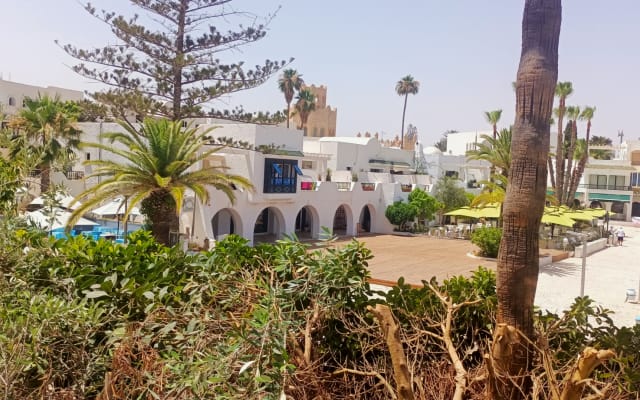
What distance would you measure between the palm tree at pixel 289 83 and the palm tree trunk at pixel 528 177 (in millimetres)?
40766

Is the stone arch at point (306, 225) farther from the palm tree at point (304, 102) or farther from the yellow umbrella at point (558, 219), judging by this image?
the palm tree at point (304, 102)

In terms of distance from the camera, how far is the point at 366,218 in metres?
32.8

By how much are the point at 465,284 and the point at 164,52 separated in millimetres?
17232

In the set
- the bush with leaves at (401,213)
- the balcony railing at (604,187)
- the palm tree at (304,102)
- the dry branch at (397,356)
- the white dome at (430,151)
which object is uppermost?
the palm tree at (304,102)

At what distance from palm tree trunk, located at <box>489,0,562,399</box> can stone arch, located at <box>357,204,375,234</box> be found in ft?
90.7

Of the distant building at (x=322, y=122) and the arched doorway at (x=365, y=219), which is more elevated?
the distant building at (x=322, y=122)

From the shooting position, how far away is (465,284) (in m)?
4.92

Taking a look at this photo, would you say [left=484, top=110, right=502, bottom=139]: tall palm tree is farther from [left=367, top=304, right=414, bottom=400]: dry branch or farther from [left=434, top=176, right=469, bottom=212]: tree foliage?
[left=367, top=304, right=414, bottom=400]: dry branch

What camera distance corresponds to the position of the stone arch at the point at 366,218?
1252 inches

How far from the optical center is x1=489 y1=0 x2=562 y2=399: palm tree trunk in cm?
366

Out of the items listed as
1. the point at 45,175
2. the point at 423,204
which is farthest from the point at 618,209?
the point at 45,175

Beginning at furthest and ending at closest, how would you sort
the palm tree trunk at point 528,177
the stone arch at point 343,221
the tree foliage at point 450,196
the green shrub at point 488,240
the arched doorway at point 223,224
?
the tree foliage at point 450,196
the stone arch at point 343,221
the arched doorway at point 223,224
the green shrub at point 488,240
the palm tree trunk at point 528,177

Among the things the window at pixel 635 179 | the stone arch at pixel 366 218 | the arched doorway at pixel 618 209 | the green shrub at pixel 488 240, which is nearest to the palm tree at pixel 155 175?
the green shrub at pixel 488 240

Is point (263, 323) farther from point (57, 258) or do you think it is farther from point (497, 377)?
point (57, 258)
